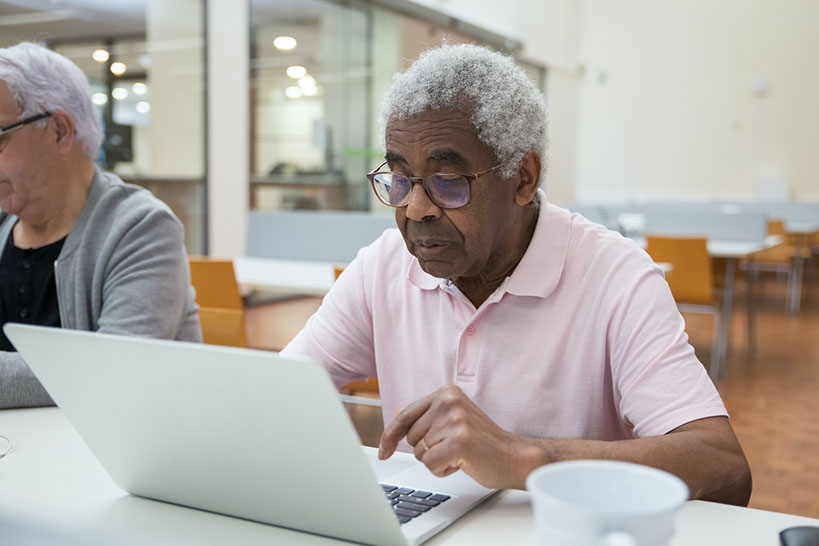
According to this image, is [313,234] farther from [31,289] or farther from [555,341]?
[555,341]

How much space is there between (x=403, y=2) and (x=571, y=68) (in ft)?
16.3

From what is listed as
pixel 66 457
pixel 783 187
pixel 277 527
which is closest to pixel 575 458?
pixel 277 527

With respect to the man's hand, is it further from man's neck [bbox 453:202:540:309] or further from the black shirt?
the black shirt

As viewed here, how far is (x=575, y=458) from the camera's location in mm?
972

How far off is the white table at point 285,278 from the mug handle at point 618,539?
2.69 metres

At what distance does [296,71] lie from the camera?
24.2ft

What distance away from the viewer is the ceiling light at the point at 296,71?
726cm

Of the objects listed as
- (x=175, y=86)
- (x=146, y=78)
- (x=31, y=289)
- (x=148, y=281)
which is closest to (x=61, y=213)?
(x=31, y=289)

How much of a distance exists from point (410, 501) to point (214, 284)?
2.05 m

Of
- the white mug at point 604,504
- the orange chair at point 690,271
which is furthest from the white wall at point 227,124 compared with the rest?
the white mug at point 604,504

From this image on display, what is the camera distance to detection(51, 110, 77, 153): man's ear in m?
1.69

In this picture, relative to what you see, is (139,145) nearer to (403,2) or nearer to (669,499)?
(403,2)

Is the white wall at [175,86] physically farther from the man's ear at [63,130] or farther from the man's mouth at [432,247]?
the man's mouth at [432,247]

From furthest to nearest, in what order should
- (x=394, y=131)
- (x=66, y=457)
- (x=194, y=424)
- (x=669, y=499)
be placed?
(x=394, y=131), (x=66, y=457), (x=194, y=424), (x=669, y=499)
